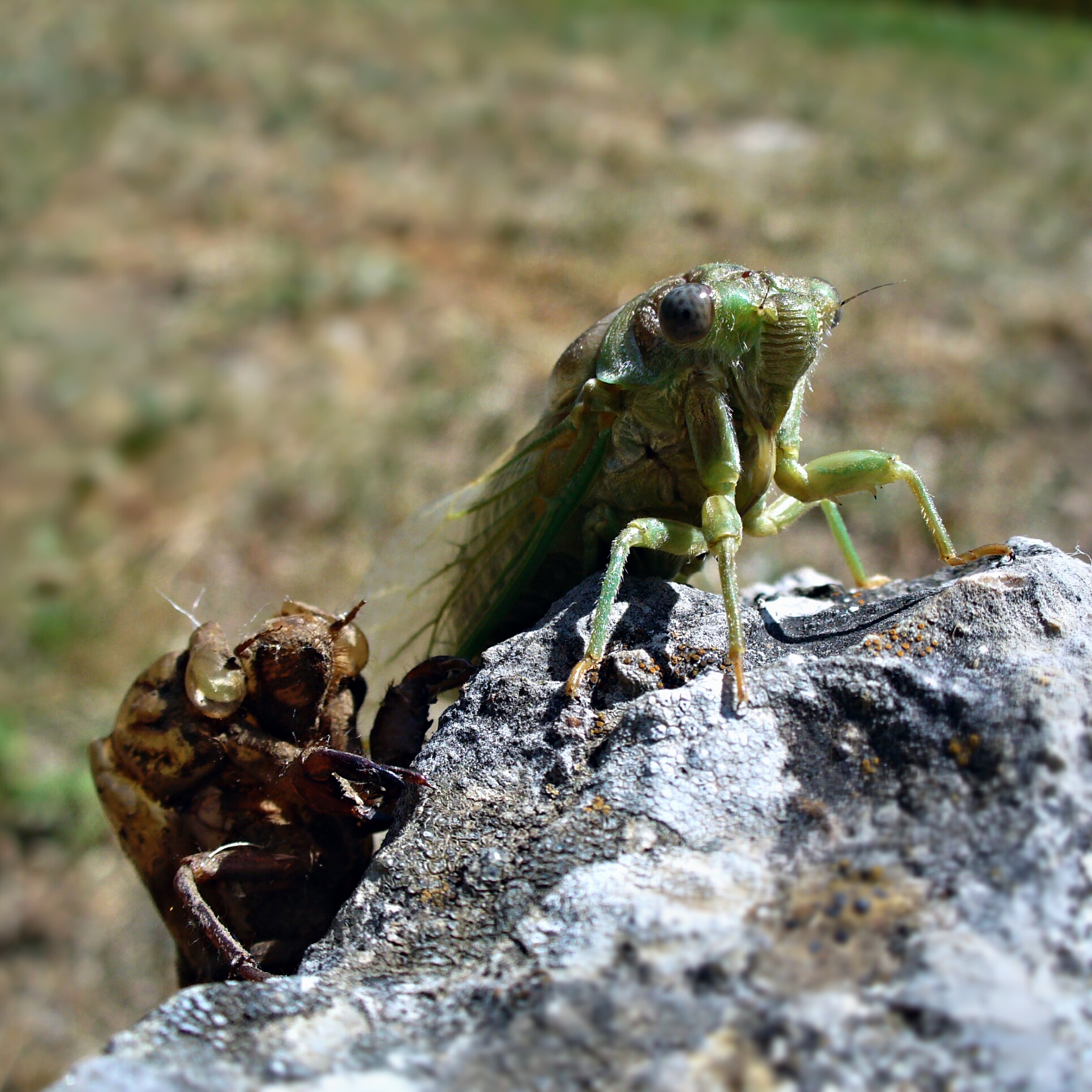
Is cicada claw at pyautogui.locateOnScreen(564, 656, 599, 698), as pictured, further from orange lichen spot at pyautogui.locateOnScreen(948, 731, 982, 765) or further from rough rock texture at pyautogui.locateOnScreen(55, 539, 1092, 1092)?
orange lichen spot at pyautogui.locateOnScreen(948, 731, 982, 765)

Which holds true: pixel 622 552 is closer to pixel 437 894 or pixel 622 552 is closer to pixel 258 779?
pixel 437 894

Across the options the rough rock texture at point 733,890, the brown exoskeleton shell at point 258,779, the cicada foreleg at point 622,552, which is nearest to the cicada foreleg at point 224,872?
the brown exoskeleton shell at point 258,779

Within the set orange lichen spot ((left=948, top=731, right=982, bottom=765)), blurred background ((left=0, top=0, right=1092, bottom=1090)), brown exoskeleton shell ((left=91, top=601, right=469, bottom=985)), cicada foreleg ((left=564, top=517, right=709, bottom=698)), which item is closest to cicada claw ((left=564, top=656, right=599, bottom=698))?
cicada foreleg ((left=564, top=517, right=709, bottom=698))

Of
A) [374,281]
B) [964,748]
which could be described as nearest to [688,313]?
[964,748]

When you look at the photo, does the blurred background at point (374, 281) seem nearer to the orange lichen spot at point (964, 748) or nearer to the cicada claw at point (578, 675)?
the cicada claw at point (578, 675)

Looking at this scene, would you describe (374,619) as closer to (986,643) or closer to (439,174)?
(986,643)

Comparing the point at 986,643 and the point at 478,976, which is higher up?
the point at 986,643

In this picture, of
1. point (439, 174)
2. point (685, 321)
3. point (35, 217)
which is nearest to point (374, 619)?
point (685, 321)
